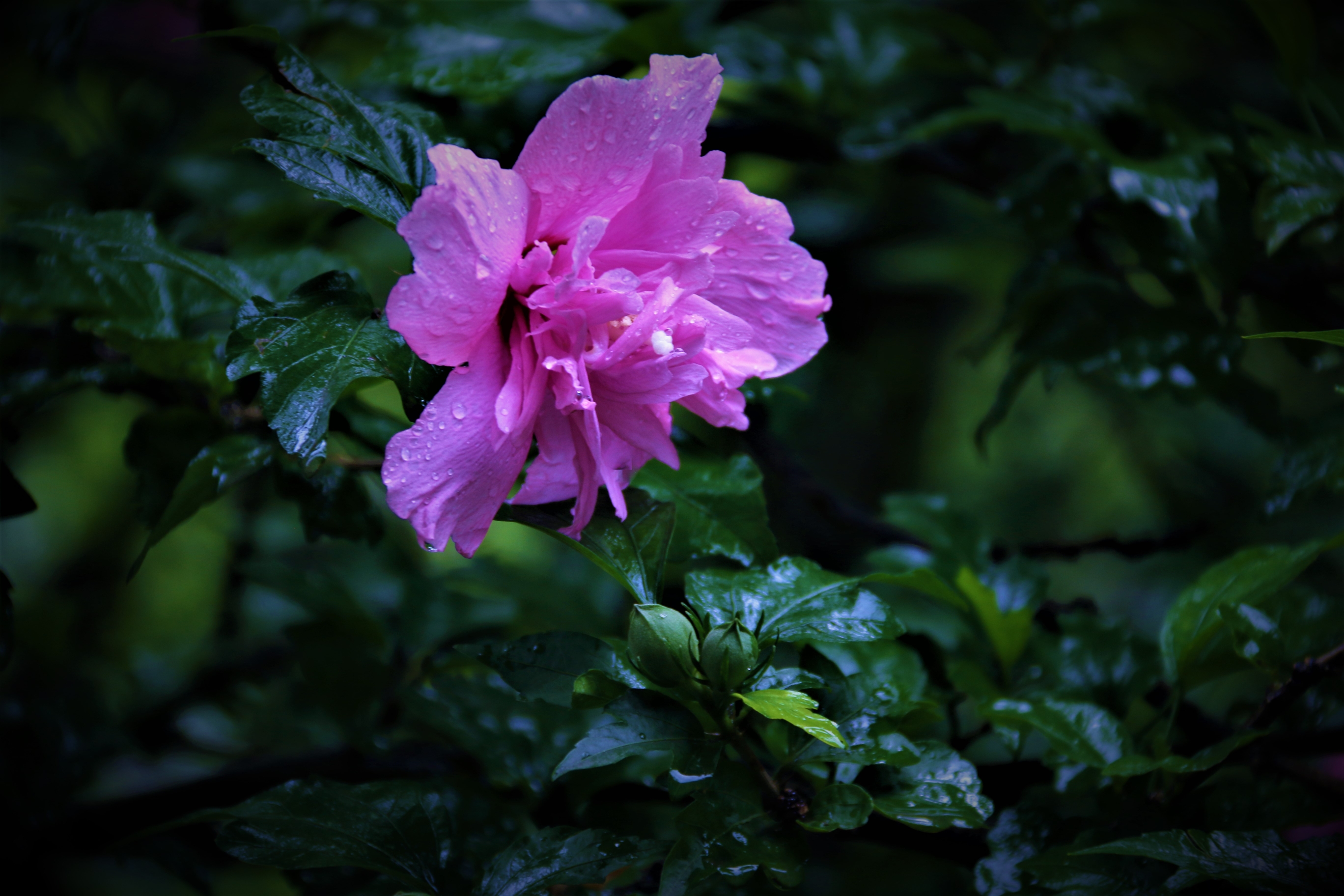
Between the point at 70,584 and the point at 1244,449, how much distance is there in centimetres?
249

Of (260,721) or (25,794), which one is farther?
(260,721)

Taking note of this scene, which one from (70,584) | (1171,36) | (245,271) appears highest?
(245,271)

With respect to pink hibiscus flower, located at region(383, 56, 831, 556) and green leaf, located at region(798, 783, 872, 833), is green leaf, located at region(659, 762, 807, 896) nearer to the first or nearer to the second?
green leaf, located at region(798, 783, 872, 833)

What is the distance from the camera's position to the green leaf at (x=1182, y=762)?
60 centimetres

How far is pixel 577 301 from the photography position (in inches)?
20.3

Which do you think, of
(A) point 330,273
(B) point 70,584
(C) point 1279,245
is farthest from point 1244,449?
(B) point 70,584

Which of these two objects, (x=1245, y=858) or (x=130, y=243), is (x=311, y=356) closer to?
(x=130, y=243)

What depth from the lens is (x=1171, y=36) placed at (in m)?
1.78

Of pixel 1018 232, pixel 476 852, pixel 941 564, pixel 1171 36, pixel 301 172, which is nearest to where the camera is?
pixel 301 172

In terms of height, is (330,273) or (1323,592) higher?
(330,273)

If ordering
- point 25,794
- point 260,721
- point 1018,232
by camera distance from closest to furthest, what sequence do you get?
1. point 25,794
2. point 260,721
3. point 1018,232

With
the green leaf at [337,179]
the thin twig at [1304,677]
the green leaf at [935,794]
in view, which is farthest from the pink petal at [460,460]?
the thin twig at [1304,677]

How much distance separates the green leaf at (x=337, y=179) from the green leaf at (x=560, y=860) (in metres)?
0.42

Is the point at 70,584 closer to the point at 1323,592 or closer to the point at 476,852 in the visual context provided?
the point at 476,852
